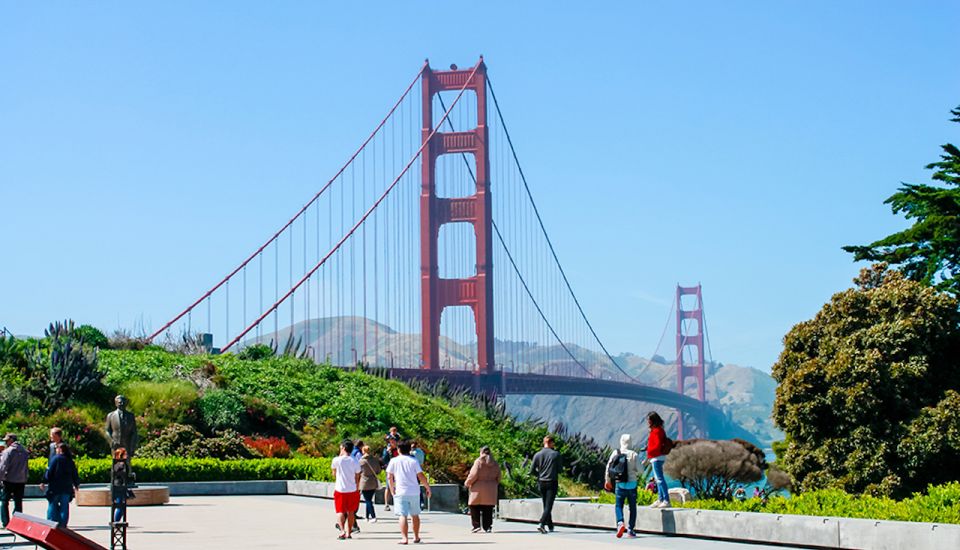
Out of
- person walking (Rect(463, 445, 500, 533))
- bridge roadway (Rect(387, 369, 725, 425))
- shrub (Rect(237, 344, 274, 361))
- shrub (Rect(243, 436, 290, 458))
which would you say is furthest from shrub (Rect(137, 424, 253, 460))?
bridge roadway (Rect(387, 369, 725, 425))

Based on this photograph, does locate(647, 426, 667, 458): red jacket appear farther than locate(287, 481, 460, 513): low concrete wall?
No

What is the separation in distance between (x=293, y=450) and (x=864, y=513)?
2538 centimetres

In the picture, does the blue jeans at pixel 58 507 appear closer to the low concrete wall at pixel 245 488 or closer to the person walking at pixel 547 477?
the person walking at pixel 547 477

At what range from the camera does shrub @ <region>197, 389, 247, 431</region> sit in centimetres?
4112

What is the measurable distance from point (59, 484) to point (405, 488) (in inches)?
179

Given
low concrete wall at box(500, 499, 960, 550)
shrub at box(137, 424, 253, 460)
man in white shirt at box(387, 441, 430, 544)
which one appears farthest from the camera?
shrub at box(137, 424, 253, 460)

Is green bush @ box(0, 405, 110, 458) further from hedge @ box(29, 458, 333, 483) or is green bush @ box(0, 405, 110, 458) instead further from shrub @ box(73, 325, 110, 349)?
shrub @ box(73, 325, 110, 349)

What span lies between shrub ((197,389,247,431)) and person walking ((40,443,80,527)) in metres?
21.8

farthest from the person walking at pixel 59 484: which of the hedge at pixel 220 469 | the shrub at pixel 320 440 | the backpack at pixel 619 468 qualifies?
the shrub at pixel 320 440

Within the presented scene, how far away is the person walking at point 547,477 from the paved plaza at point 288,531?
28 centimetres

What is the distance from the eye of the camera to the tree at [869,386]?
1139 inches

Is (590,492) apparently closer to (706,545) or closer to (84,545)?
(706,545)

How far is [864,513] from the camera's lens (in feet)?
58.1

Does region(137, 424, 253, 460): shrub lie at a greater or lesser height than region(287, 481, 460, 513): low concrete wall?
Result: greater
